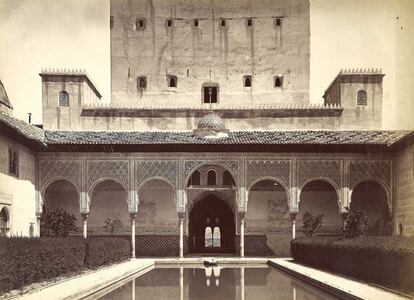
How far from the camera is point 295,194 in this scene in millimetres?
23859

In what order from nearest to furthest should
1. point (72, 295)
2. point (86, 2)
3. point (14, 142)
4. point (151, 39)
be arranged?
point (72, 295)
point (86, 2)
point (14, 142)
point (151, 39)

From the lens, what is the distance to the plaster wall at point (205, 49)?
29531 millimetres

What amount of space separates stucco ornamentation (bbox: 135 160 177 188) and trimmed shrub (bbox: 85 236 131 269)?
2771 millimetres

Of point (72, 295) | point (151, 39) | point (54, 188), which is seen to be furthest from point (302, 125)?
point (72, 295)

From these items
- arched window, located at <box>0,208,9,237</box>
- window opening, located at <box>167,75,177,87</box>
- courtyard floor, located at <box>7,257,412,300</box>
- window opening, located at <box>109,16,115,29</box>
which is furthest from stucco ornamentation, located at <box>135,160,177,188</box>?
window opening, located at <box>109,16,115,29</box>

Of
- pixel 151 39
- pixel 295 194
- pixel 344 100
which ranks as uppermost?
pixel 151 39

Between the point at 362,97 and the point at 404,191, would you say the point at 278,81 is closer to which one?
the point at 362,97

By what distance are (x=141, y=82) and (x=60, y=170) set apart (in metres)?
7.51

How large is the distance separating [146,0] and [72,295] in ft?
68.0

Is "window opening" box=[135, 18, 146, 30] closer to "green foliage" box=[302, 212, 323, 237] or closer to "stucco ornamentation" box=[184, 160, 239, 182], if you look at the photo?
"stucco ornamentation" box=[184, 160, 239, 182]

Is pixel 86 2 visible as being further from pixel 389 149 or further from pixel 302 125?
pixel 302 125

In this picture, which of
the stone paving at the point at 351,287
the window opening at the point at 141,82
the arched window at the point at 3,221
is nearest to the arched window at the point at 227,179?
the window opening at the point at 141,82

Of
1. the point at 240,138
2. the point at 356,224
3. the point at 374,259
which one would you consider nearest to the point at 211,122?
the point at 240,138

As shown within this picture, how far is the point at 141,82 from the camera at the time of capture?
97.6ft
